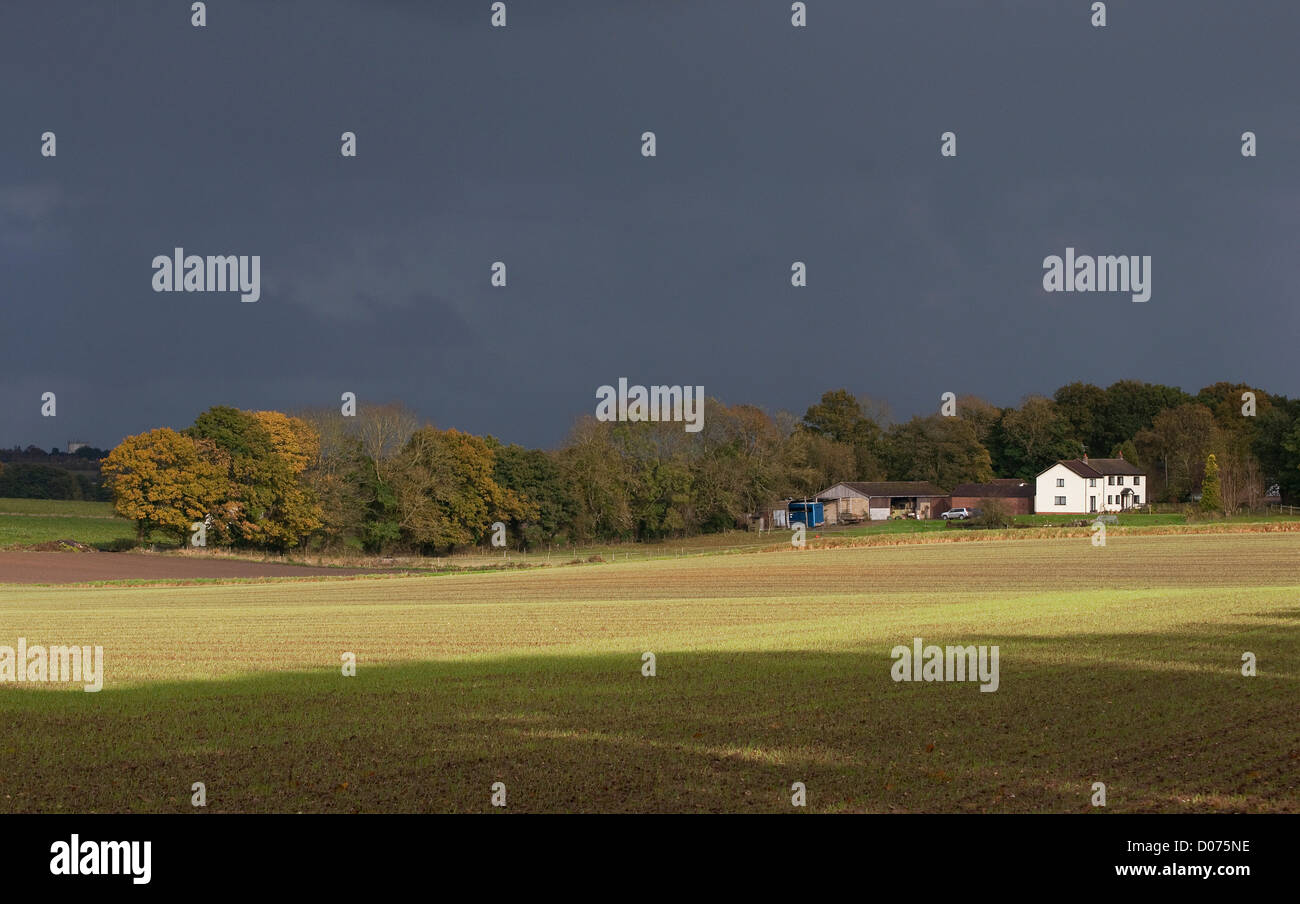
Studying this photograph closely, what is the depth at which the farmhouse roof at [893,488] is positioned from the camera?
163 meters

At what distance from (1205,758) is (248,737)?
12631 mm

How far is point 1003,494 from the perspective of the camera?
16062 centimetres

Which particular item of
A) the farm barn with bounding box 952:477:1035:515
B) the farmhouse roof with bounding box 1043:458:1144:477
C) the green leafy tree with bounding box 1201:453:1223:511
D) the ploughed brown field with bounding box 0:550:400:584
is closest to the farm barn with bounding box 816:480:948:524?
the farm barn with bounding box 952:477:1035:515

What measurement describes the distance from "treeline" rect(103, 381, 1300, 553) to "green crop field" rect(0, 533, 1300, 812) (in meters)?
57.2

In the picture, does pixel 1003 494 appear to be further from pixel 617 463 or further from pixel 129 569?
pixel 129 569

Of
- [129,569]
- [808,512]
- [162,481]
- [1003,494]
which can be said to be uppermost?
[162,481]

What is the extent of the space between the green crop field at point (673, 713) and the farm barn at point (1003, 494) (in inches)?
4623

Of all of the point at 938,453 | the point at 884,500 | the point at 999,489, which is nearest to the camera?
the point at 999,489

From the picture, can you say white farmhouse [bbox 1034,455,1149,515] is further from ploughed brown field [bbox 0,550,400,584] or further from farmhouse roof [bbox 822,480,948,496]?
ploughed brown field [bbox 0,550,400,584]

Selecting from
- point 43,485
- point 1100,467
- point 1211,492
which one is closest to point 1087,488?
point 1100,467

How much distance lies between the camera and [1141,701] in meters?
18.6

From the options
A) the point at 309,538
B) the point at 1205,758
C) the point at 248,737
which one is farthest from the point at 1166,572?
the point at 309,538

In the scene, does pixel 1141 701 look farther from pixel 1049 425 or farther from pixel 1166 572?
pixel 1049 425

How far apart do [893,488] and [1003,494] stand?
14.6 metres
